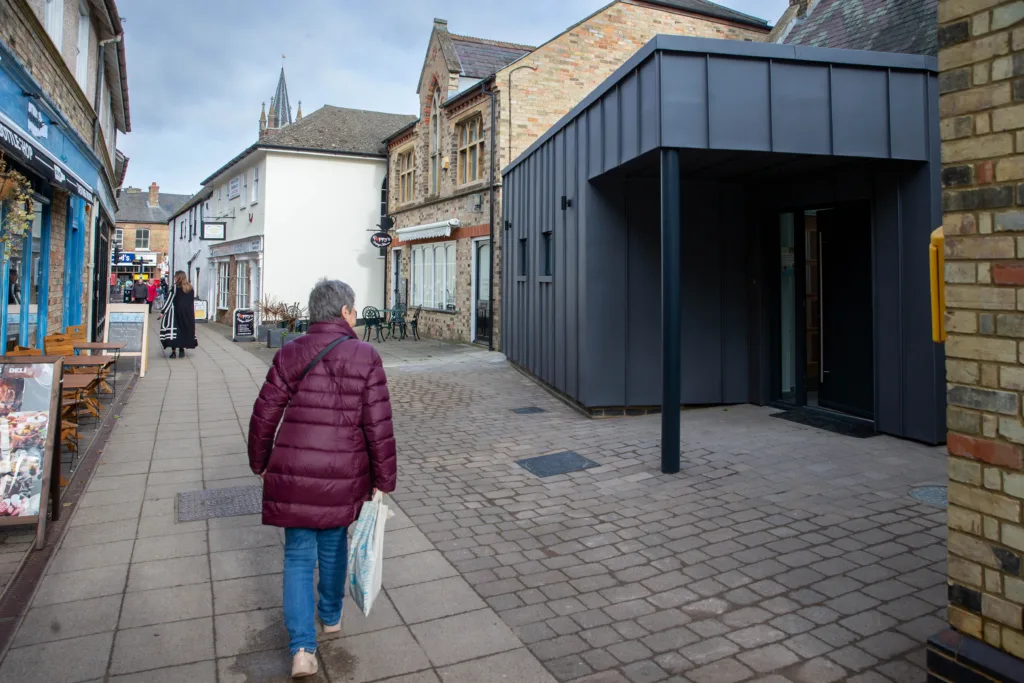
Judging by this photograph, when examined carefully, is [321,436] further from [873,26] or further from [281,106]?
[281,106]

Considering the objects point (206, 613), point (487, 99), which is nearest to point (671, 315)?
point (206, 613)

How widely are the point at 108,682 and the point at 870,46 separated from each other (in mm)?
10042

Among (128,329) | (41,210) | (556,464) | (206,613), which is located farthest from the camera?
(128,329)

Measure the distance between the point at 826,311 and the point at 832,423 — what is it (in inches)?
55.0

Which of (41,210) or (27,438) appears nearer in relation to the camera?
(27,438)

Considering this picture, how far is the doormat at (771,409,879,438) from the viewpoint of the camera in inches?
300

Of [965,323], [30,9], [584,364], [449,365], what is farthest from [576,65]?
[965,323]

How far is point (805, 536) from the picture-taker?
4750 mm

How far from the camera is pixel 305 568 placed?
3182 mm

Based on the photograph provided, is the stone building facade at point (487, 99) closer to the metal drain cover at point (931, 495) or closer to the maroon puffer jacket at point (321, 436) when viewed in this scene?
the metal drain cover at point (931, 495)

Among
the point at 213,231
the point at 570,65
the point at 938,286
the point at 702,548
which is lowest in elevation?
the point at 702,548

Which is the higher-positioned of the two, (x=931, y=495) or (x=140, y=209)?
(x=140, y=209)

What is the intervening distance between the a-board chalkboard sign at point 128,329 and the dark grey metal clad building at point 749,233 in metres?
7.12

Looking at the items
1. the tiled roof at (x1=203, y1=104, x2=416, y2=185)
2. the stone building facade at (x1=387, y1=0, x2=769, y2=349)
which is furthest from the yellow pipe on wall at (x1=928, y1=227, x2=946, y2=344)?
the tiled roof at (x1=203, y1=104, x2=416, y2=185)
